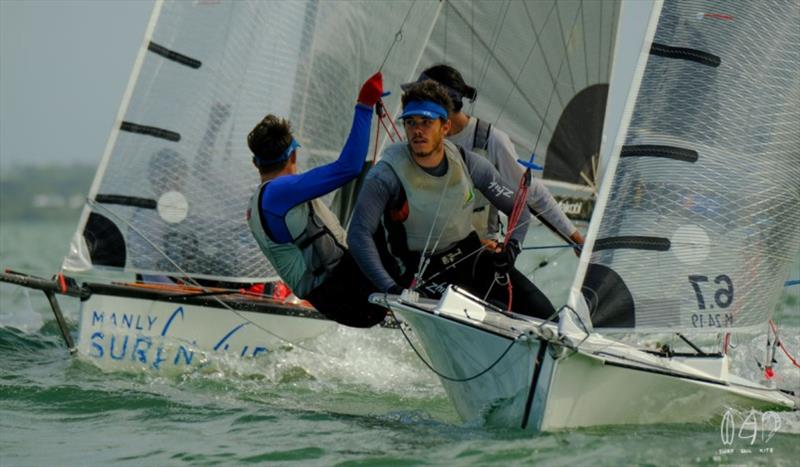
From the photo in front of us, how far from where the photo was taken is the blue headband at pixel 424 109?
5219mm

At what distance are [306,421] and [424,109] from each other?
1.36 m

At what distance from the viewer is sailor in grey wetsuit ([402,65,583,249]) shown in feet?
19.2

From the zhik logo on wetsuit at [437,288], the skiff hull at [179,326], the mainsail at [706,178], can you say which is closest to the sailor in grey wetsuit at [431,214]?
the zhik logo on wetsuit at [437,288]

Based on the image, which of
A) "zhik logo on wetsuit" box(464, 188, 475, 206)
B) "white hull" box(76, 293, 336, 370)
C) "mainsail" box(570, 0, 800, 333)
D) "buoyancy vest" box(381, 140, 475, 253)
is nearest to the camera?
"mainsail" box(570, 0, 800, 333)

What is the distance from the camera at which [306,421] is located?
571 centimetres

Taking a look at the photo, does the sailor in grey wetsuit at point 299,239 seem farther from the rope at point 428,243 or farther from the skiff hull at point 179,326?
the skiff hull at point 179,326

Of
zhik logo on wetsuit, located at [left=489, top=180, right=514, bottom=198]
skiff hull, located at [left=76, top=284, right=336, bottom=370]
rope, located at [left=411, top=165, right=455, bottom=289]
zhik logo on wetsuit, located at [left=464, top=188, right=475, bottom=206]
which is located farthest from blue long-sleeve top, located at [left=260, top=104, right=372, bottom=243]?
skiff hull, located at [left=76, top=284, right=336, bottom=370]

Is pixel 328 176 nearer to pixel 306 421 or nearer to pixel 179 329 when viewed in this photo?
pixel 306 421

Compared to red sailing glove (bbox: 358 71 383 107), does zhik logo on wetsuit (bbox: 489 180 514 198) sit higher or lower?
lower

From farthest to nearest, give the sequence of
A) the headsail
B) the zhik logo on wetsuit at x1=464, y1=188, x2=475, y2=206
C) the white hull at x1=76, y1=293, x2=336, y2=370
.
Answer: the headsail, the white hull at x1=76, y1=293, x2=336, y2=370, the zhik logo on wetsuit at x1=464, y1=188, x2=475, y2=206

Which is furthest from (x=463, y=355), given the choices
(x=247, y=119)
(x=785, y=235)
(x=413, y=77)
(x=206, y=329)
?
(x=413, y=77)

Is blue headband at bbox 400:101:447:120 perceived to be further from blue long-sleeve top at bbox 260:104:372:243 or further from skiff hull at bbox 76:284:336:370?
skiff hull at bbox 76:284:336:370

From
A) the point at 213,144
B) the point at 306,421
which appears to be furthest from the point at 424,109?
the point at 213,144

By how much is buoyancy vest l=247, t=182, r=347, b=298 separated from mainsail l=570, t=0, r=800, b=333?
106 cm
